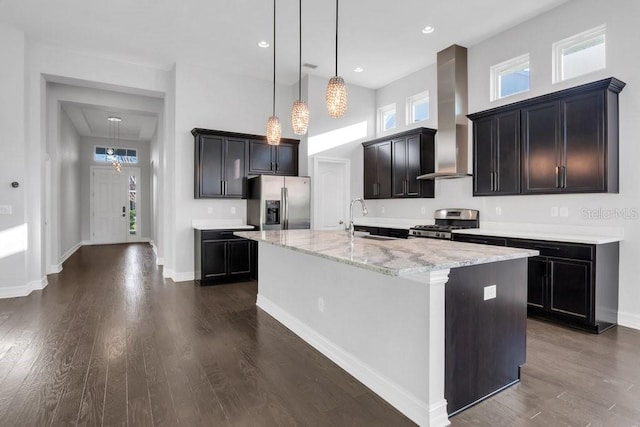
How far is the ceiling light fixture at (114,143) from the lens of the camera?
29.4ft

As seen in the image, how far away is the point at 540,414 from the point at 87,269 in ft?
24.3

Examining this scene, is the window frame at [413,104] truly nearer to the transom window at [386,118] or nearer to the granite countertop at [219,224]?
the transom window at [386,118]

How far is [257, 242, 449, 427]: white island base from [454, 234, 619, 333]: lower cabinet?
2320mm

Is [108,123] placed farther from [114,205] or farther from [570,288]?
[570,288]

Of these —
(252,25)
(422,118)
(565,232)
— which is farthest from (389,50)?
(565,232)

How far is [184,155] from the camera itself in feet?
19.0

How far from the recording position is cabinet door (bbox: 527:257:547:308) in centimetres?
369

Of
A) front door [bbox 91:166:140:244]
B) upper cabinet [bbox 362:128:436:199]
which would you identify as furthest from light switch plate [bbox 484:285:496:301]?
front door [bbox 91:166:140:244]

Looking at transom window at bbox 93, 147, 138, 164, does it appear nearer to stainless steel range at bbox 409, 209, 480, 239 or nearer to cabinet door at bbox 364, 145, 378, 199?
cabinet door at bbox 364, 145, 378, 199

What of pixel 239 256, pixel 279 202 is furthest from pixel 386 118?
pixel 239 256

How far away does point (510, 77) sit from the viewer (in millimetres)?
4805

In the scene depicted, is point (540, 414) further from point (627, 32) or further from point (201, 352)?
point (627, 32)

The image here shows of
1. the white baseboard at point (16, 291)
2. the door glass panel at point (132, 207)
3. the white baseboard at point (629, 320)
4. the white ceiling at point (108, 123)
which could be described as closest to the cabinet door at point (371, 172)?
the white baseboard at point (629, 320)

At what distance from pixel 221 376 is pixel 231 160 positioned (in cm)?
410
